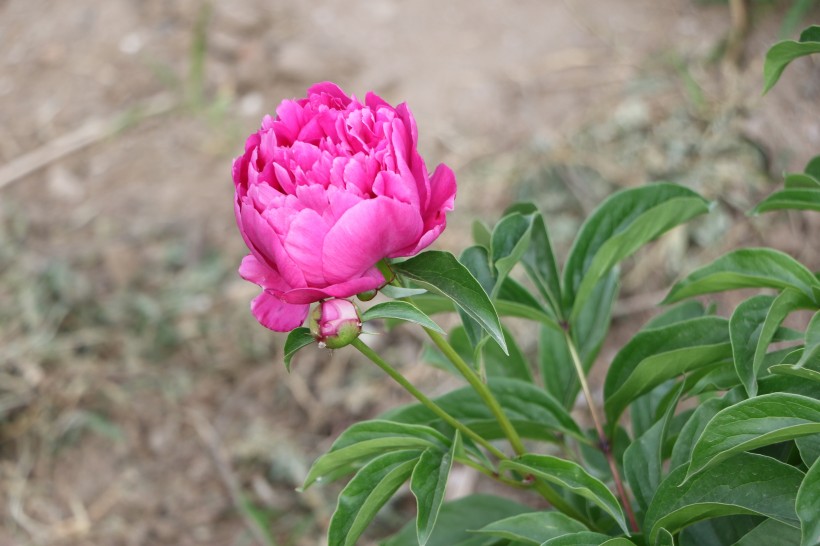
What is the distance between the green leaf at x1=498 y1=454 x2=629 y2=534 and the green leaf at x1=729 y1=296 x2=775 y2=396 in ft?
0.49

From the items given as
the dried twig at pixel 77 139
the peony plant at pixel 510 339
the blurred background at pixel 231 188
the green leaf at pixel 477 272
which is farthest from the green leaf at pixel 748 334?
the dried twig at pixel 77 139

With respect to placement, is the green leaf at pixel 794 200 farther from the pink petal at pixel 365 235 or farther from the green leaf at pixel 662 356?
the pink petal at pixel 365 235

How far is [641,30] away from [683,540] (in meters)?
2.18

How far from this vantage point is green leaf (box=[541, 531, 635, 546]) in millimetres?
810

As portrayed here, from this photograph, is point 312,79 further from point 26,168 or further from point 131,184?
point 26,168

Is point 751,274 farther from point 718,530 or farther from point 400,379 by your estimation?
point 400,379

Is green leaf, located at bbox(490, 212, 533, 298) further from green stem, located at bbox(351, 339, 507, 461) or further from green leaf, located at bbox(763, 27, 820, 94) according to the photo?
green leaf, located at bbox(763, 27, 820, 94)

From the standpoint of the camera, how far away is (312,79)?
3.03m

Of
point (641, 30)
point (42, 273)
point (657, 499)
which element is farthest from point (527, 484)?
point (641, 30)

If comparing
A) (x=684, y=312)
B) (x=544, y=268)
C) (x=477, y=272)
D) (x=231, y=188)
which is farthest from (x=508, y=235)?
(x=231, y=188)

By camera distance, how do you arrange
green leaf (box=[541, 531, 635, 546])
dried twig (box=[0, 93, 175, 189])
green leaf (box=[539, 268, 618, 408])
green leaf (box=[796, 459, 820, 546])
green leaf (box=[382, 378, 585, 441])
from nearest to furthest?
green leaf (box=[796, 459, 820, 546]) → green leaf (box=[541, 531, 635, 546]) → green leaf (box=[382, 378, 585, 441]) → green leaf (box=[539, 268, 618, 408]) → dried twig (box=[0, 93, 175, 189])

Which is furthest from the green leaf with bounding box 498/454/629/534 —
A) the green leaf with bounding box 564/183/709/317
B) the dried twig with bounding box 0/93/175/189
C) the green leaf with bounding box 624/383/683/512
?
the dried twig with bounding box 0/93/175/189

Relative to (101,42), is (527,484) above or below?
above

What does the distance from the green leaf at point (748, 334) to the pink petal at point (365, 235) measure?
0.31 metres
